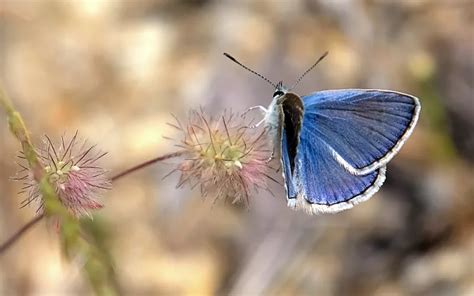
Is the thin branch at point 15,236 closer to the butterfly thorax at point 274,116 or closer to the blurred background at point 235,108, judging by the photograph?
the butterfly thorax at point 274,116

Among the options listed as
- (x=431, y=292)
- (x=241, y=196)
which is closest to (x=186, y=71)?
(x=431, y=292)

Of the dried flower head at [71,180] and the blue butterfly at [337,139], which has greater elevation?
the blue butterfly at [337,139]

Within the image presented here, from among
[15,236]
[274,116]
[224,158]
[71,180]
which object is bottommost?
[15,236]

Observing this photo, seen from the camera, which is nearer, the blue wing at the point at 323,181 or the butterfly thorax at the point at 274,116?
the blue wing at the point at 323,181

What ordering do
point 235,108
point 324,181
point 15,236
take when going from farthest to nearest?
point 235,108 → point 324,181 → point 15,236

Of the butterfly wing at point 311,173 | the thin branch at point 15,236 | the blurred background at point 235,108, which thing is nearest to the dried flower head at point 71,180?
the thin branch at point 15,236

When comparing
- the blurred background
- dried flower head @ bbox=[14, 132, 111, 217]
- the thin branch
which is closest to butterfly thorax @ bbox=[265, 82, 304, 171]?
dried flower head @ bbox=[14, 132, 111, 217]

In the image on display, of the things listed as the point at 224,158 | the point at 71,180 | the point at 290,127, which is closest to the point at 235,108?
the point at 290,127

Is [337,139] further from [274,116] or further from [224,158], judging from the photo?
[224,158]

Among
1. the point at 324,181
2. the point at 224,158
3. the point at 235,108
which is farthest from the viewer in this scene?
the point at 235,108
